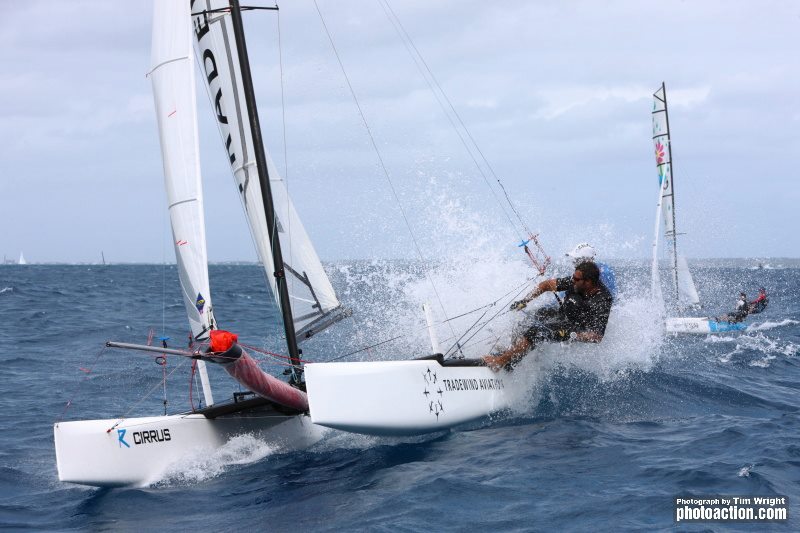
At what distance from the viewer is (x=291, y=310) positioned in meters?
6.28

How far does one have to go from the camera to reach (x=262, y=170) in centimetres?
619

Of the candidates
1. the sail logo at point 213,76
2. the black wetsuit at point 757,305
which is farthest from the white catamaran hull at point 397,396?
the black wetsuit at point 757,305

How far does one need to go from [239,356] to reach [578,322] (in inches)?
118

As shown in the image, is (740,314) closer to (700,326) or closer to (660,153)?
(700,326)

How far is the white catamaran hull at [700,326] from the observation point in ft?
48.0

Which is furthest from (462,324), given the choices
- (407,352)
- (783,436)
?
(783,436)

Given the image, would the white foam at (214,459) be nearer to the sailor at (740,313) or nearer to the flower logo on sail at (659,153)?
the sailor at (740,313)

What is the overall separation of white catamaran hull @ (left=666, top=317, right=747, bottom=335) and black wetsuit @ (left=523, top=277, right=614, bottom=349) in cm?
857

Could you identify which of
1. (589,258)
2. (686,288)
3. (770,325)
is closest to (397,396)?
(589,258)

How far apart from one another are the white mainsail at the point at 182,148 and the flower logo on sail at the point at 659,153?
13567 millimetres

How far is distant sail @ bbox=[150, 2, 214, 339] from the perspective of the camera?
18.4 ft

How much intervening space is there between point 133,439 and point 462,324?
378 centimetres

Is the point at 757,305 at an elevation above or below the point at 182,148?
below

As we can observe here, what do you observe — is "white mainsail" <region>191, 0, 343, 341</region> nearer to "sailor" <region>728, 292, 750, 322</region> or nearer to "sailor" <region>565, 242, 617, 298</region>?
"sailor" <region>565, 242, 617, 298</region>
